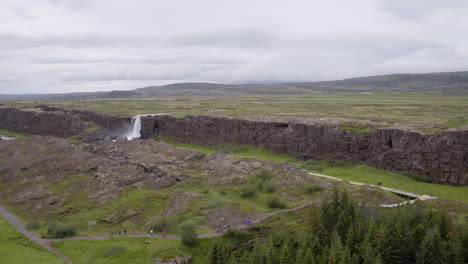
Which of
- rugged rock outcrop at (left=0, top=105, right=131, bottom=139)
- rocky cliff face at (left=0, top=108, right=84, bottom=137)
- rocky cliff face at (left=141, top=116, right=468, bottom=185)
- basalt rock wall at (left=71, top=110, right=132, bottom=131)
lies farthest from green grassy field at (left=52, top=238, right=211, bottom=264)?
rocky cliff face at (left=0, top=108, right=84, bottom=137)

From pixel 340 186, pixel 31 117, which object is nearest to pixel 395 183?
pixel 340 186

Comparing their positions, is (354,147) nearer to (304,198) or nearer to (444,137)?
(444,137)

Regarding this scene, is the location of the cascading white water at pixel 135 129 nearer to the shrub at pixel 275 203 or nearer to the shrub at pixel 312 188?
the shrub at pixel 312 188

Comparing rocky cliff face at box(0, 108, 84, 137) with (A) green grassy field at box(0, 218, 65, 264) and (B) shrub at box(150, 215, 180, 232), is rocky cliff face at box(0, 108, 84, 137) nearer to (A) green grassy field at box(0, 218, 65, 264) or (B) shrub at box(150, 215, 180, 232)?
(A) green grassy field at box(0, 218, 65, 264)

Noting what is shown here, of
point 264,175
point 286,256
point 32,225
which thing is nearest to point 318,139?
point 264,175

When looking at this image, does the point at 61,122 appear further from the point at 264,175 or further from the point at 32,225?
the point at 264,175
